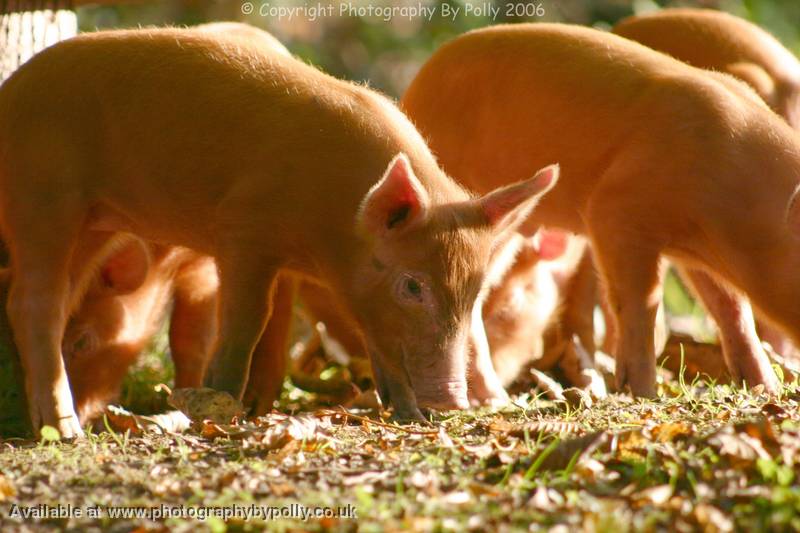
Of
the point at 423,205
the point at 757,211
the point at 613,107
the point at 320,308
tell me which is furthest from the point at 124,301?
the point at 757,211

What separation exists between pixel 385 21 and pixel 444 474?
10451 mm

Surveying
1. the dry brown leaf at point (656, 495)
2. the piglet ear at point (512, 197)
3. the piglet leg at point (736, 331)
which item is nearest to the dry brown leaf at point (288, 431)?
the piglet ear at point (512, 197)

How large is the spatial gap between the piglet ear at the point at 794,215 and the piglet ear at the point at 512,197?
1221 mm

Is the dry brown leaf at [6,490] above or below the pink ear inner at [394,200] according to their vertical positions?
below

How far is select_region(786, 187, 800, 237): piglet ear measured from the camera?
601 centimetres

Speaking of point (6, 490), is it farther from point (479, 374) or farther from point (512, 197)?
point (479, 374)

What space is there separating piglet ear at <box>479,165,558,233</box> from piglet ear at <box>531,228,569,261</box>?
8.31ft

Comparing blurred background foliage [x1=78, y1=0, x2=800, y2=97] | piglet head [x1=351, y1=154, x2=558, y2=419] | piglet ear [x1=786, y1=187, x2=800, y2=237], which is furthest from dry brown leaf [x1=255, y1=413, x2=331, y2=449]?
blurred background foliage [x1=78, y1=0, x2=800, y2=97]

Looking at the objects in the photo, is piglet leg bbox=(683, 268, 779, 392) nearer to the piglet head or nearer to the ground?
the ground

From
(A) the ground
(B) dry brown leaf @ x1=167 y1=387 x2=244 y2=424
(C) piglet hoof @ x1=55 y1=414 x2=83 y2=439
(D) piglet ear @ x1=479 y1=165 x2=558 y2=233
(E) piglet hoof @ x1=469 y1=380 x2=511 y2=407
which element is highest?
(D) piglet ear @ x1=479 y1=165 x2=558 y2=233

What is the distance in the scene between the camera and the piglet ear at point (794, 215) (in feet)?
19.7

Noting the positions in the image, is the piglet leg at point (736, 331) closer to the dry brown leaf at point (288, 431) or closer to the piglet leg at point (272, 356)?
the piglet leg at point (272, 356)

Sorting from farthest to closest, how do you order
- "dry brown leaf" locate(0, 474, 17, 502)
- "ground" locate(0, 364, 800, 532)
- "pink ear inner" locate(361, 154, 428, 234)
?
"pink ear inner" locate(361, 154, 428, 234), "dry brown leaf" locate(0, 474, 17, 502), "ground" locate(0, 364, 800, 532)

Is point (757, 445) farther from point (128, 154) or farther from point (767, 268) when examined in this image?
point (128, 154)
